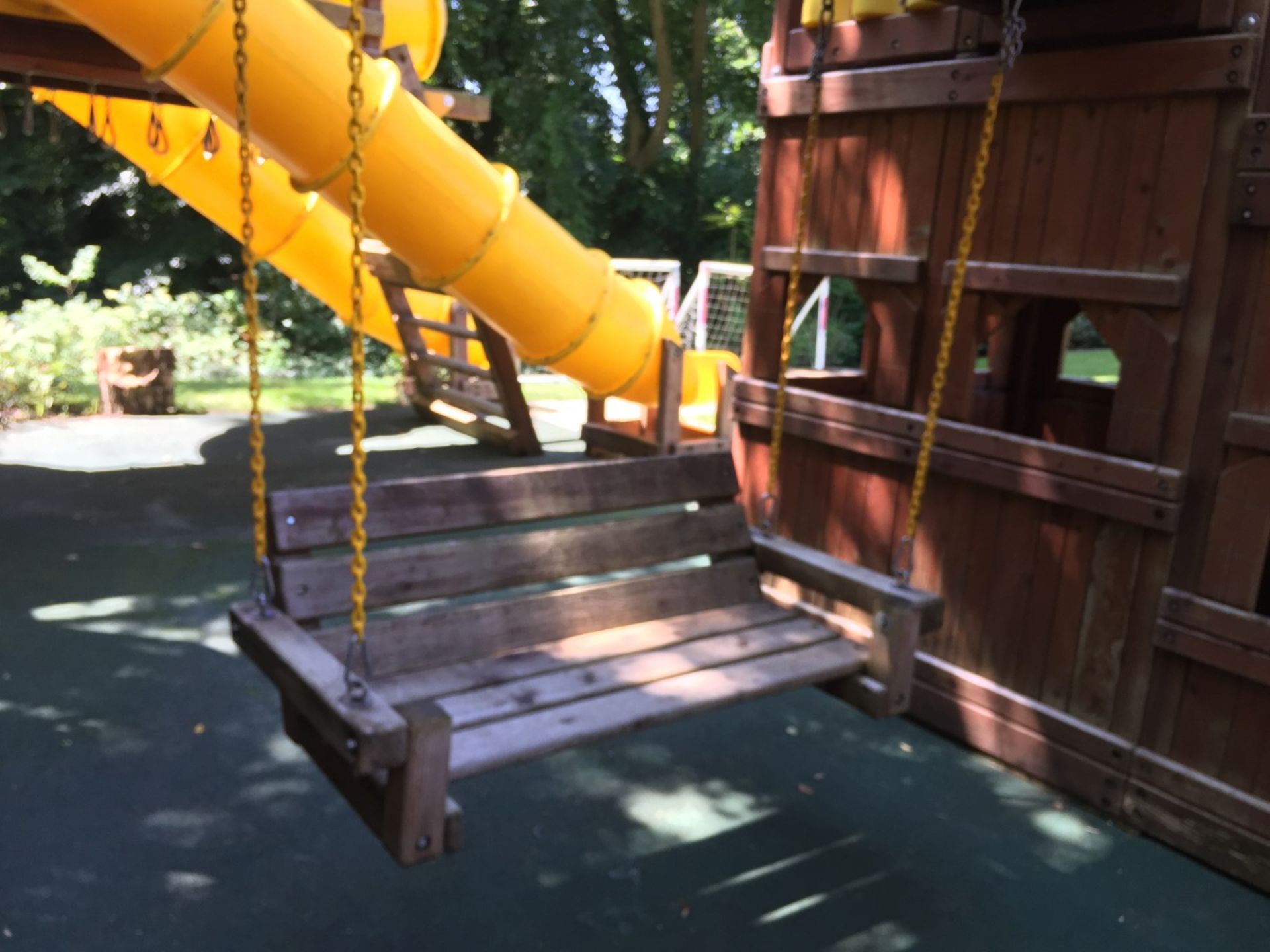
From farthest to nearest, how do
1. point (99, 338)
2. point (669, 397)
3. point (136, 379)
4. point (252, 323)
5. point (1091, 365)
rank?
point (1091, 365) < point (99, 338) < point (136, 379) < point (669, 397) < point (252, 323)

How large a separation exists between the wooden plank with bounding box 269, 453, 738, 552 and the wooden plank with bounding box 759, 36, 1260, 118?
1569mm

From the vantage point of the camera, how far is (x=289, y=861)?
307cm

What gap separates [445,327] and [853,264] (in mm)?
5132

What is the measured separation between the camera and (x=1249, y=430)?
122 inches

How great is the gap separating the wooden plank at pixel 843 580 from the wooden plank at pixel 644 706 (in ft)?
0.59

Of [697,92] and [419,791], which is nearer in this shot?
[419,791]

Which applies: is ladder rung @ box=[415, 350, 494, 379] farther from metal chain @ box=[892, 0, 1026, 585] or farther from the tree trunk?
the tree trunk

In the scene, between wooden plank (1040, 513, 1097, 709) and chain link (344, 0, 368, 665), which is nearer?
chain link (344, 0, 368, 665)

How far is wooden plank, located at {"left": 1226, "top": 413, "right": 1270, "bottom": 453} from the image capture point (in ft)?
10.1

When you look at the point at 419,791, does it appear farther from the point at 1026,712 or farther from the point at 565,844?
the point at 1026,712

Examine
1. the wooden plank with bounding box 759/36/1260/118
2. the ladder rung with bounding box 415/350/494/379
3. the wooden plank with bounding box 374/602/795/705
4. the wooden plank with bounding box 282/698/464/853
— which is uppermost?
the wooden plank with bounding box 759/36/1260/118

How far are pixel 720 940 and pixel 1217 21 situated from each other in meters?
2.98

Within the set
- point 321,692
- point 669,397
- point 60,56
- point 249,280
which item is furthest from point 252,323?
point 669,397

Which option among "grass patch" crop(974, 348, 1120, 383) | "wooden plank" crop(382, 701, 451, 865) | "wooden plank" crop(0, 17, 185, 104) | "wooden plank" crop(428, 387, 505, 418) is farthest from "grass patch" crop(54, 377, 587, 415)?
"wooden plank" crop(382, 701, 451, 865)
